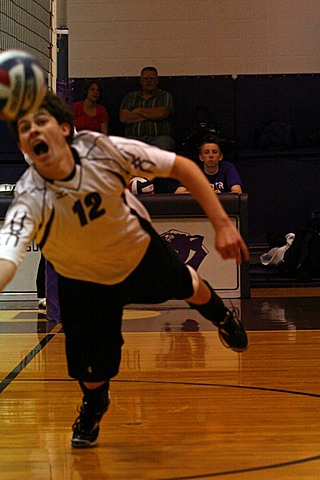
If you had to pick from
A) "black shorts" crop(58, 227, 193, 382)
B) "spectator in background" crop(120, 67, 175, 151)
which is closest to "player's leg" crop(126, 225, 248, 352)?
"black shorts" crop(58, 227, 193, 382)

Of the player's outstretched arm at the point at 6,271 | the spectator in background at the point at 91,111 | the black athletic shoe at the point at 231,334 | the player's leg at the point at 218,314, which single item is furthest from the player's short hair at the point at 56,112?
→ the spectator in background at the point at 91,111

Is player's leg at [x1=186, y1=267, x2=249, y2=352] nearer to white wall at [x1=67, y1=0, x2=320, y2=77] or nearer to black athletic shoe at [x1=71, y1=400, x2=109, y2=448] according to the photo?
black athletic shoe at [x1=71, y1=400, x2=109, y2=448]

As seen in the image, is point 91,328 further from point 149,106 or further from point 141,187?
point 149,106

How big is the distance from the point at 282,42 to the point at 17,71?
395 inches

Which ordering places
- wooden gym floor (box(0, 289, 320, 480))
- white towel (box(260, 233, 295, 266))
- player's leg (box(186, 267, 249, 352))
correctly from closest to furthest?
wooden gym floor (box(0, 289, 320, 480)), player's leg (box(186, 267, 249, 352)), white towel (box(260, 233, 295, 266))

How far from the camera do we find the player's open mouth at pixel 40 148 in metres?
3.24

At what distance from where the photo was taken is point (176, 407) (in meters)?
4.51

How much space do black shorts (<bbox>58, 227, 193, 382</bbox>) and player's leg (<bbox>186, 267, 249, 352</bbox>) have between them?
22 centimetres

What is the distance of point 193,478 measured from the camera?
3.33m

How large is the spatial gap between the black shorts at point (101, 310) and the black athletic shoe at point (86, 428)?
23 centimetres

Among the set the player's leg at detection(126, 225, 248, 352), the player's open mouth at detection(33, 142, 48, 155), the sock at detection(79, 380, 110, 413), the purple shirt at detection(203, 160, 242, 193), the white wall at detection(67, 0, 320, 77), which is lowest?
the sock at detection(79, 380, 110, 413)

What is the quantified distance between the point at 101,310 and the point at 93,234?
384mm

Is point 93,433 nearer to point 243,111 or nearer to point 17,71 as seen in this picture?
point 17,71

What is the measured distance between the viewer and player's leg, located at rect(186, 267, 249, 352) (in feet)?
13.1
